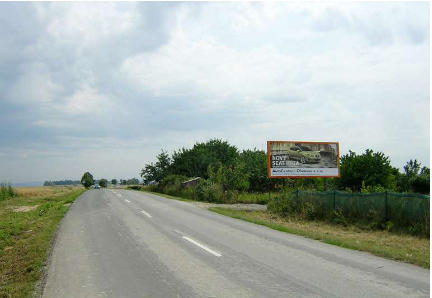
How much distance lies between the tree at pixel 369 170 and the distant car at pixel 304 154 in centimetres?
724

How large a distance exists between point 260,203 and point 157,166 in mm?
44765

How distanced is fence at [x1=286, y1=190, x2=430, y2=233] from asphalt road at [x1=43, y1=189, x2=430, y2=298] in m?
5.10

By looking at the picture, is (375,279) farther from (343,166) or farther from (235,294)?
(343,166)

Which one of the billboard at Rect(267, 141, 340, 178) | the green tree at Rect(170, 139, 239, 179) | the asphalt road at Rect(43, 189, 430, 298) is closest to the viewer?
the asphalt road at Rect(43, 189, 430, 298)

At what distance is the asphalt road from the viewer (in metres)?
6.23

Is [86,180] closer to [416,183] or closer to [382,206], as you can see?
[416,183]

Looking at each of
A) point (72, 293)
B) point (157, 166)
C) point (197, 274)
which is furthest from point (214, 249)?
point (157, 166)

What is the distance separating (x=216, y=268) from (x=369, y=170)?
25857 mm

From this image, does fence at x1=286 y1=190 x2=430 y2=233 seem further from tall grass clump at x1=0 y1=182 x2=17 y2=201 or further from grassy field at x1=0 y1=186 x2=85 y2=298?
tall grass clump at x1=0 y1=182 x2=17 y2=201

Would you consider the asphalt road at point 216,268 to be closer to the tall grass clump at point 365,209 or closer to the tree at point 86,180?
the tall grass clump at point 365,209

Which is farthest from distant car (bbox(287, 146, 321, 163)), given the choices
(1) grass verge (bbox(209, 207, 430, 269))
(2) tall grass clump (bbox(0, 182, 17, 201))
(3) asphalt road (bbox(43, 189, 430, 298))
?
(2) tall grass clump (bbox(0, 182, 17, 201))

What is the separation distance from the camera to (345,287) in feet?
21.0

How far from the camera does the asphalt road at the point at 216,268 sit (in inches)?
245

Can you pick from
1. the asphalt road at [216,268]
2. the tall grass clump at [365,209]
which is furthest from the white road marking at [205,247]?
the tall grass clump at [365,209]
